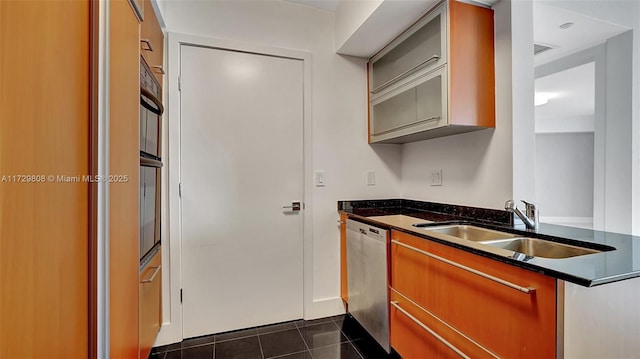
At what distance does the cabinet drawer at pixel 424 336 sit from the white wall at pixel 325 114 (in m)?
0.80

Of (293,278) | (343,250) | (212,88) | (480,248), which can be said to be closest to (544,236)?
(480,248)

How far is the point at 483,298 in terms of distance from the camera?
47.7 inches

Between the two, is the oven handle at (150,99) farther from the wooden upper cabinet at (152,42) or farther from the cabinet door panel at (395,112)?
the cabinet door panel at (395,112)

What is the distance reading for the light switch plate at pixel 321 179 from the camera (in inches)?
96.8

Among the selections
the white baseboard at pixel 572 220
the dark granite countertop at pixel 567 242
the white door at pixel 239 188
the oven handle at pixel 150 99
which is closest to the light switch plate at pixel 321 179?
the white door at pixel 239 188

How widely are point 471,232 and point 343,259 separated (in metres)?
1.04

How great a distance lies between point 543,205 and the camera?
7543mm

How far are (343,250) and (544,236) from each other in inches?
55.8

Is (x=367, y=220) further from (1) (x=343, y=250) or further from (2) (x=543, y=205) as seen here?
(2) (x=543, y=205)

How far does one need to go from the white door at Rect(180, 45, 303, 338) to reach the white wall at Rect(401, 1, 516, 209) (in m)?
1.05

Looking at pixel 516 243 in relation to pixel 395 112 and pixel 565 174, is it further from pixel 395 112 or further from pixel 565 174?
pixel 565 174

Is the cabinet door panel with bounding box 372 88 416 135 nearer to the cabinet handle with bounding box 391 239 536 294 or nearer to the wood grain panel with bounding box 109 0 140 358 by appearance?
the cabinet handle with bounding box 391 239 536 294

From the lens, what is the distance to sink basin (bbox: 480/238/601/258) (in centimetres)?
130

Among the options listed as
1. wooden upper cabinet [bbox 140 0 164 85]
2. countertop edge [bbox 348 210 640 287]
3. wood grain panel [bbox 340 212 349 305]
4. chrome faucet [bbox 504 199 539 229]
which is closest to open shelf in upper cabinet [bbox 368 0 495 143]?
chrome faucet [bbox 504 199 539 229]
